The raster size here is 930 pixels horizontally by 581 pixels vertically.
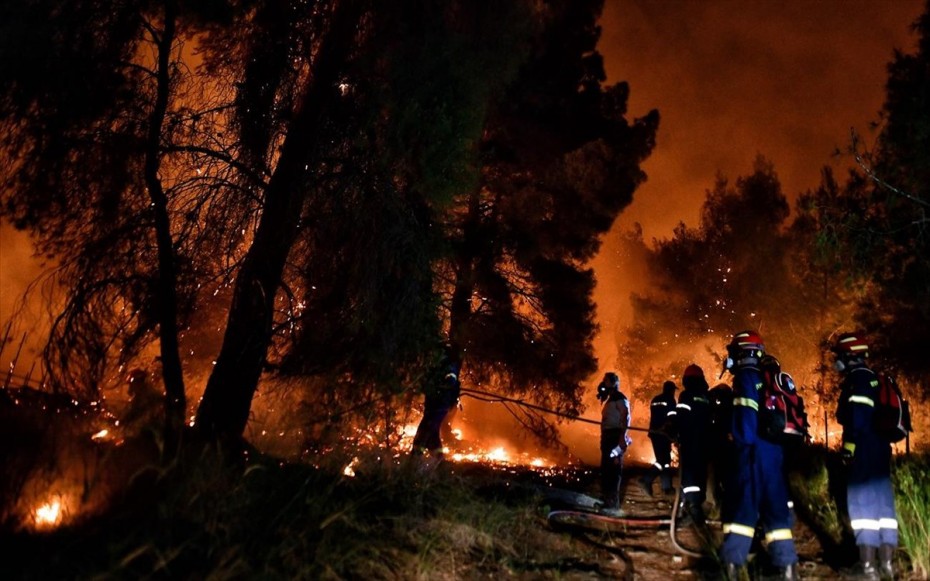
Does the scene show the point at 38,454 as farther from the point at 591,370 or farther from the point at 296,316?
the point at 591,370

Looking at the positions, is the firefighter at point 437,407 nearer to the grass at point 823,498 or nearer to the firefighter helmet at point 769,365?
the firefighter helmet at point 769,365

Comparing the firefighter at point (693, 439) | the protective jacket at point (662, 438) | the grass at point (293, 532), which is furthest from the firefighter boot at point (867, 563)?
the protective jacket at point (662, 438)

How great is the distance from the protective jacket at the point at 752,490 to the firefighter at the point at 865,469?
61cm

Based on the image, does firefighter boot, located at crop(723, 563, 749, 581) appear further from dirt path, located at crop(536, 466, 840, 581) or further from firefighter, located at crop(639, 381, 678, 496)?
firefighter, located at crop(639, 381, 678, 496)

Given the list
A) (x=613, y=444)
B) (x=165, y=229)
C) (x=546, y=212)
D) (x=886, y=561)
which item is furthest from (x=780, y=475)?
(x=546, y=212)

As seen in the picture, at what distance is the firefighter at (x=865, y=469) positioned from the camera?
545cm

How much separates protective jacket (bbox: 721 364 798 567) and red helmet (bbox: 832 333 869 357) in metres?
0.96

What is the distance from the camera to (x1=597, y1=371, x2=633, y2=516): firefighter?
8670 millimetres

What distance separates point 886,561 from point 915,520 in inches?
35.0

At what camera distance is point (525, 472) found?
12266 mm

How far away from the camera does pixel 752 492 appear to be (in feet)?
18.0

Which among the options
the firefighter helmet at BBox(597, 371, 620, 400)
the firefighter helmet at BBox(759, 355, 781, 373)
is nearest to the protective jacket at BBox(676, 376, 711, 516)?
the firefighter helmet at BBox(597, 371, 620, 400)

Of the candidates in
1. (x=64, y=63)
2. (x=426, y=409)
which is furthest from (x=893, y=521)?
(x=64, y=63)

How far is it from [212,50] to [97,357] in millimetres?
3813
